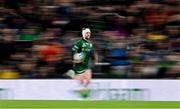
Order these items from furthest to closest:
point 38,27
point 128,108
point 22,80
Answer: point 38,27 < point 22,80 < point 128,108

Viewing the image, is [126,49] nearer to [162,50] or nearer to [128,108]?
[162,50]

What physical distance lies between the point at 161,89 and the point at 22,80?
9.13ft

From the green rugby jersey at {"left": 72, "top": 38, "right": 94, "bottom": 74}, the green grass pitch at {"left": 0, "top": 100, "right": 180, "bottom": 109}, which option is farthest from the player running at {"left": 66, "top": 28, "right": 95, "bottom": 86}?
the green grass pitch at {"left": 0, "top": 100, "right": 180, "bottom": 109}

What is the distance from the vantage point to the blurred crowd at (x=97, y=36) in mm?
11023

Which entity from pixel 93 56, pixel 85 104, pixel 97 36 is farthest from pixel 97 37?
pixel 85 104

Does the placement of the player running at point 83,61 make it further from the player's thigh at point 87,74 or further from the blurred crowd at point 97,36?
the blurred crowd at point 97,36

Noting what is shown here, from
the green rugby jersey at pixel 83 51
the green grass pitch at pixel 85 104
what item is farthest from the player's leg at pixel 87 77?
the green grass pitch at pixel 85 104

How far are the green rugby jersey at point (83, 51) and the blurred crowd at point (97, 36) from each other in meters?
0.43

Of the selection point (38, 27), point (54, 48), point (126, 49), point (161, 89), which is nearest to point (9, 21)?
point (38, 27)

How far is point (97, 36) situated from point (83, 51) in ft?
4.65

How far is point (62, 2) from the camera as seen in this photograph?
39.9ft

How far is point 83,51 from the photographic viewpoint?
10.4m

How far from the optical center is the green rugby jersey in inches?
408

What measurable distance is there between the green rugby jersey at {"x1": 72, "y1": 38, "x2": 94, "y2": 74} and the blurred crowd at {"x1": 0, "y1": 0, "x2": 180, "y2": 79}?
43 centimetres
